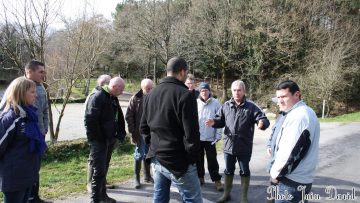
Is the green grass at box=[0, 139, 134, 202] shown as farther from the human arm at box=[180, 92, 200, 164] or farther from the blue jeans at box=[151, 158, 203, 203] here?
the human arm at box=[180, 92, 200, 164]

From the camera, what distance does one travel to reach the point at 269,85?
96.2 ft

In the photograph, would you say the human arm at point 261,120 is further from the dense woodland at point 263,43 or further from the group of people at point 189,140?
the dense woodland at point 263,43

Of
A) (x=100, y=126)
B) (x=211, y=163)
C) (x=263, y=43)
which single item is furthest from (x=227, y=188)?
(x=263, y=43)

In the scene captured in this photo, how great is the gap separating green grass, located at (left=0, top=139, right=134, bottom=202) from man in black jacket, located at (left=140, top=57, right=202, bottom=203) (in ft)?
9.82

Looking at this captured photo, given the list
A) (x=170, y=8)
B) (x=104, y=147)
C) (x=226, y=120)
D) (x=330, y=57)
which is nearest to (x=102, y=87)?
(x=104, y=147)

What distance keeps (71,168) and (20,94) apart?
15.7 ft

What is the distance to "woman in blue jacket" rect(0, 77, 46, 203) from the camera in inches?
148

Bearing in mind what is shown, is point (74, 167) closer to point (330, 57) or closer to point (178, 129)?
point (178, 129)

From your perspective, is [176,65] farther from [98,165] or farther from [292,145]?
[98,165]

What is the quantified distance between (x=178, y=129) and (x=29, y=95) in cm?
165

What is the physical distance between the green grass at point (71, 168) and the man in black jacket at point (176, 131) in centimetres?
299

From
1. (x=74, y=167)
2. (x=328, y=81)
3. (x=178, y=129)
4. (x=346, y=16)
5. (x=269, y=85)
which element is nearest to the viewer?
(x=178, y=129)

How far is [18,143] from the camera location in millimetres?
3822

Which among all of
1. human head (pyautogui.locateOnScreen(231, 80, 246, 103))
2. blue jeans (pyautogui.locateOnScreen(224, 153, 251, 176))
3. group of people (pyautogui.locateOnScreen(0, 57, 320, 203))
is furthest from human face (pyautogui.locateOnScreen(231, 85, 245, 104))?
group of people (pyautogui.locateOnScreen(0, 57, 320, 203))
